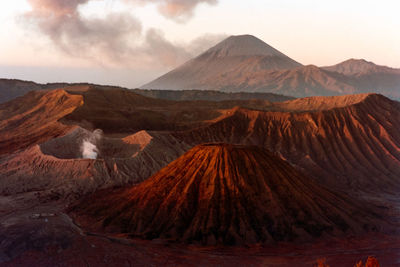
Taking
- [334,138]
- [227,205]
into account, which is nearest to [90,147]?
[227,205]

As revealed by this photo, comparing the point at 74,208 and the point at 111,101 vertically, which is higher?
the point at 111,101

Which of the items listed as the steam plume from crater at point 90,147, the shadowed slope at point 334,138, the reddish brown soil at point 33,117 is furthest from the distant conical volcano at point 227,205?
the reddish brown soil at point 33,117

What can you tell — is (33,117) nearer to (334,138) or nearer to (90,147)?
(90,147)

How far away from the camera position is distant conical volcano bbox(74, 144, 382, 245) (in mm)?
30828

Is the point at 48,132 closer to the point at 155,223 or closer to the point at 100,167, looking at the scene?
the point at 100,167

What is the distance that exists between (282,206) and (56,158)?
95.6ft

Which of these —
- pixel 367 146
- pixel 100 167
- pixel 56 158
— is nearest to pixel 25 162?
pixel 56 158

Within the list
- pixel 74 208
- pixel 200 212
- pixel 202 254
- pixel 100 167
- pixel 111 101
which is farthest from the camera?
pixel 111 101

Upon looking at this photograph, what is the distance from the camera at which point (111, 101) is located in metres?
101

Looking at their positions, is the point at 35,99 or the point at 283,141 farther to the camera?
the point at 35,99

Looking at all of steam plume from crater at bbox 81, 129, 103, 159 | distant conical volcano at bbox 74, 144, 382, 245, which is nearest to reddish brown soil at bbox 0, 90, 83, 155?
steam plume from crater at bbox 81, 129, 103, 159

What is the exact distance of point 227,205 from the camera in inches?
1283

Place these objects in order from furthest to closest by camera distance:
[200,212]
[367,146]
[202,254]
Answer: [367,146] → [200,212] → [202,254]

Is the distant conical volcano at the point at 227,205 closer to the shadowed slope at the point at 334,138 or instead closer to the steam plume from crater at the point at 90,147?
the steam plume from crater at the point at 90,147
